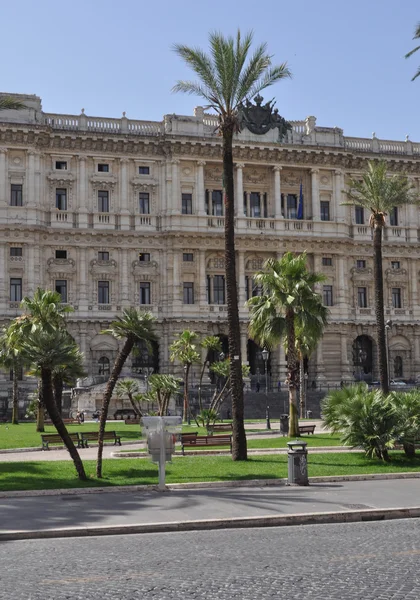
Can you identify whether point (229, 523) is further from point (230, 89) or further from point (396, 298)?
point (396, 298)

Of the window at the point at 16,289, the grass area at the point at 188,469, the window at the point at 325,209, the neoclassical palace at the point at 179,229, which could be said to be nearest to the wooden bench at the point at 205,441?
the grass area at the point at 188,469

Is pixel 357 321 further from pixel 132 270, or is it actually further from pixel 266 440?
pixel 266 440

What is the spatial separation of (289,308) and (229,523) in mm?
20651

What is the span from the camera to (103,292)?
60250 mm

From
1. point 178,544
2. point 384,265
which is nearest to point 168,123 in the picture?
point 384,265

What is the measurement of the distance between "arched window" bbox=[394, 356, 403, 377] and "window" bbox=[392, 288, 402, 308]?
459 cm

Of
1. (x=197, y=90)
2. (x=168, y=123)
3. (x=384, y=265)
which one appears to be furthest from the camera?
(x=384, y=265)

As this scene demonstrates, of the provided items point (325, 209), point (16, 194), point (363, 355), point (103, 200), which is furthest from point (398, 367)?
point (16, 194)

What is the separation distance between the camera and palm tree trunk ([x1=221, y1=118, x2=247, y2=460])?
2555 cm

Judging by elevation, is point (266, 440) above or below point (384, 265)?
below

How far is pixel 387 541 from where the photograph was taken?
13.0 meters

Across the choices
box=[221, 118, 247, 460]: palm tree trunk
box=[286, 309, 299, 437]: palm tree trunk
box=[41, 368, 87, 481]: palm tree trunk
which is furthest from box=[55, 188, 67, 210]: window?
box=[41, 368, 87, 481]: palm tree trunk

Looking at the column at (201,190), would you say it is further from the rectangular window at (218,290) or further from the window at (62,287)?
the window at (62,287)

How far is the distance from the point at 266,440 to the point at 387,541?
65.2ft
